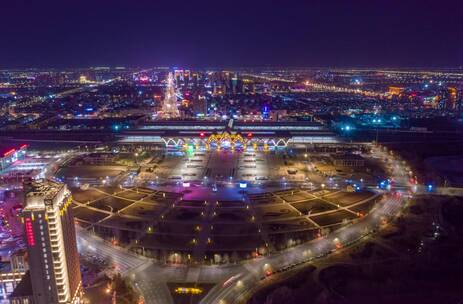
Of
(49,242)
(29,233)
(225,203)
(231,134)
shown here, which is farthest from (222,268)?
(231,134)

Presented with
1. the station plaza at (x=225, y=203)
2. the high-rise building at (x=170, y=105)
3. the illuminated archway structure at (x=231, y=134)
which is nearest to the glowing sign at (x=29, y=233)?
the station plaza at (x=225, y=203)

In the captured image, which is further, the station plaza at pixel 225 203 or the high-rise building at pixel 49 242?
the station plaza at pixel 225 203

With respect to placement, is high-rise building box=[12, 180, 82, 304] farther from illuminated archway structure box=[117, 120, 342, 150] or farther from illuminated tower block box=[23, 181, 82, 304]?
illuminated archway structure box=[117, 120, 342, 150]

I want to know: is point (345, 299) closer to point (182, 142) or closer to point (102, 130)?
point (182, 142)

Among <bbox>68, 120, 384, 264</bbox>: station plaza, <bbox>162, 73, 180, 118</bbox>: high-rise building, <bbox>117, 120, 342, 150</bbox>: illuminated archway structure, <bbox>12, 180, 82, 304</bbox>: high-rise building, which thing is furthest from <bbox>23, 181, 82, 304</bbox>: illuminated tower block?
<bbox>162, 73, 180, 118</bbox>: high-rise building

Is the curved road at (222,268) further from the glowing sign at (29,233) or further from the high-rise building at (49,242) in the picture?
the glowing sign at (29,233)


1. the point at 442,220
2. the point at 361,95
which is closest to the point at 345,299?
the point at 442,220

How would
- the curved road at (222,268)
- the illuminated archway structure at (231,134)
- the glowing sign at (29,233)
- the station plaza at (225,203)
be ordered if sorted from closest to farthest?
the glowing sign at (29,233) → the curved road at (222,268) → the station plaza at (225,203) → the illuminated archway structure at (231,134)

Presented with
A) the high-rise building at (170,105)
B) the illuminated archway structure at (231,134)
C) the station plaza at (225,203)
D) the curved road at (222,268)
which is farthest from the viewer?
the high-rise building at (170,105)
